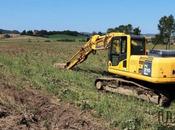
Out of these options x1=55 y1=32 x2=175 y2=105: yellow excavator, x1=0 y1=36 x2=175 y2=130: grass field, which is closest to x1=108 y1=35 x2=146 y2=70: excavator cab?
x1=55 y1=32 x2=175 y2=105: yellow excavator

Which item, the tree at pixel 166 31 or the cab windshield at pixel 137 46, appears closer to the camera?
the cab windshield at pixel 137 46

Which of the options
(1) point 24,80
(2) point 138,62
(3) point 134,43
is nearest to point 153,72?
(2) point 138,62

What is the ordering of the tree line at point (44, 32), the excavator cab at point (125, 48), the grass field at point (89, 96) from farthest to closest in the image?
the tree line at point (44, 32)
the excavator cab at point (125, 48)
the grass field at point (89, 96)

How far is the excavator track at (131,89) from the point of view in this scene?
1465cm

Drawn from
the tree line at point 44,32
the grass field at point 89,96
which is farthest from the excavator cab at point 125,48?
the tree line at point 44,32

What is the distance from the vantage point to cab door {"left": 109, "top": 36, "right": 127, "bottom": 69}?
53.9ft

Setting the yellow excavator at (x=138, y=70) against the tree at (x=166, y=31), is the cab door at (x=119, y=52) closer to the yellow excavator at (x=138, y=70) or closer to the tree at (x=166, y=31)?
the yellow excavator at (x=138, y=70)

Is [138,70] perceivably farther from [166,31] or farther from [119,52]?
[166,31]

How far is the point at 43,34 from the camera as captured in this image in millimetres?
76312

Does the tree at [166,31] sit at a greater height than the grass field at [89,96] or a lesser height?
greater

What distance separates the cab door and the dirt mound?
120 inches

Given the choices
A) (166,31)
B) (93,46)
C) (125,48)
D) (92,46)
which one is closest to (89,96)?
(125,48)

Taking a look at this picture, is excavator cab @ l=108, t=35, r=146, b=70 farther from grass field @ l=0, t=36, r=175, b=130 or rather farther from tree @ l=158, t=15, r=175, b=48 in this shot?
tree @ l=158, t=15, r=175, b=48

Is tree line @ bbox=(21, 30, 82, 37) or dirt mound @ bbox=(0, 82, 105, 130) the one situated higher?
dirt mound @ bbox=(0, 82, 105, 130)
